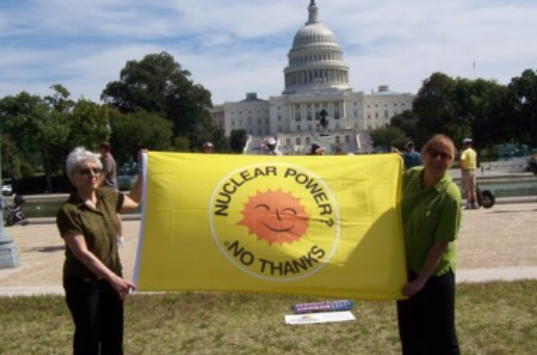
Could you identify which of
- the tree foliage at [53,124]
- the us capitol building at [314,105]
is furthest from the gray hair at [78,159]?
the us capitol building at [314,105]

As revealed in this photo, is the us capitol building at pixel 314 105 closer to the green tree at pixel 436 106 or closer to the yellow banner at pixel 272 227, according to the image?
the green tree at pixel 436 106

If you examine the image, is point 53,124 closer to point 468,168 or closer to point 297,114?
Result: point 468,168

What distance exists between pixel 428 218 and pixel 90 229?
1.94m

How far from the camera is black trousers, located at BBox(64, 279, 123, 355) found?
421 cm

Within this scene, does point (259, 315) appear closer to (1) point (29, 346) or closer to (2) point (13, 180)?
(1) point (29, 346)

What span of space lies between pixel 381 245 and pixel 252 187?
0.93 metres

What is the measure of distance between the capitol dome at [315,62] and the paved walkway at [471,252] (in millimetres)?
125297

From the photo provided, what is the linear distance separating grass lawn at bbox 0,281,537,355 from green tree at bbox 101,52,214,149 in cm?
6403

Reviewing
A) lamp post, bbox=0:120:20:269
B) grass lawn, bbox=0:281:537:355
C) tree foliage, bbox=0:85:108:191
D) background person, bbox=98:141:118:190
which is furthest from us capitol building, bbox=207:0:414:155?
grass lawn, bbox=0:281:537:355

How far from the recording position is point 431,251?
13.5ft

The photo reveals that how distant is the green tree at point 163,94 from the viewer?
70.9m

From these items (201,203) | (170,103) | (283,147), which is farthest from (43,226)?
(283,147)

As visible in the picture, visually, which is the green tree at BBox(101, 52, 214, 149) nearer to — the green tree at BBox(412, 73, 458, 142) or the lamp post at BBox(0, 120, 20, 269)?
the green tree at BBox(412, 73, 458, 142)

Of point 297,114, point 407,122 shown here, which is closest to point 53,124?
point 407,122
